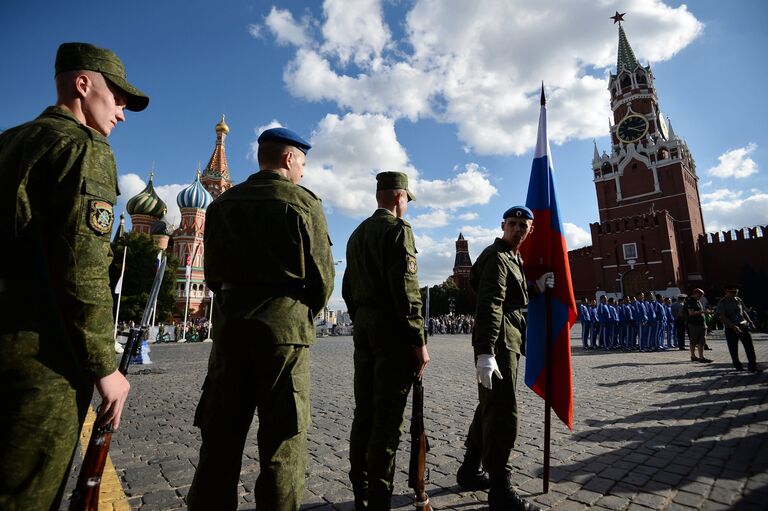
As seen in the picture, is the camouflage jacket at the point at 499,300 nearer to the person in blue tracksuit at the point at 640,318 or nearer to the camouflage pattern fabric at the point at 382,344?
the camouflage pattern fabric at the point at 382,344

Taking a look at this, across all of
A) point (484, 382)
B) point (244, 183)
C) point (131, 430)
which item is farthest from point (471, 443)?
point (131, 430)

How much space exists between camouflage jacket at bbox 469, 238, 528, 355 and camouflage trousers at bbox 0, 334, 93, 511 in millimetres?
2349

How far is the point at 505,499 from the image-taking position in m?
2.69

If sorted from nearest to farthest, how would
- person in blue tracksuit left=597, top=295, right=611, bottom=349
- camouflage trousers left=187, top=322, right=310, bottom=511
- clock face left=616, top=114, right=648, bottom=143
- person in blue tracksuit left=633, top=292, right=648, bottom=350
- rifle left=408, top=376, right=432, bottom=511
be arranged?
camouflage trousers left=187, top=322, right=310, bottom=511 → rifle left=408, top=376, right=432, bottom=511 → person in blue tracksuit left=633, top=292, right=648, bottom=350 → person in blue tracksuit left=597, top=295, right=611, bottom=349 → clock face left=616, top=114, right=648, bottom=143

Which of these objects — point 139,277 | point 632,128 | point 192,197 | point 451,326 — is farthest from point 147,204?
point 632,128

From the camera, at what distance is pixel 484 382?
283 centimetres

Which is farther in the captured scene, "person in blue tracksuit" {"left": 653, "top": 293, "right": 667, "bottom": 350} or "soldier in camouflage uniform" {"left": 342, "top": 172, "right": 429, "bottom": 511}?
"person in blue tracksuit" {"left": 653, "top": 293, "right": 667, "bottom": 350}

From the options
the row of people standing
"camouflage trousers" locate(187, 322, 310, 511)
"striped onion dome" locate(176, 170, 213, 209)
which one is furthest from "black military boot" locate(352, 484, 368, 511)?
"striped onion dome" locate(176, 170, 213, 209)

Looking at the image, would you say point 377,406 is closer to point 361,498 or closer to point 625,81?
point 361,498

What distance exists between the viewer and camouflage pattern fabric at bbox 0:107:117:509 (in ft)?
4.06

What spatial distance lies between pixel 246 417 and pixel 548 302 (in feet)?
8.70

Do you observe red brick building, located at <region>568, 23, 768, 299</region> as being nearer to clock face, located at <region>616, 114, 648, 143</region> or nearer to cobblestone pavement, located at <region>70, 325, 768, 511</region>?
clock face, located at <region>616, 114, 648, 143</region>

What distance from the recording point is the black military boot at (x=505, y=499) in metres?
2.62

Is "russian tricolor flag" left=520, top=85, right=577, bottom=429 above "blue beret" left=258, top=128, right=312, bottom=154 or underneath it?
underneath
